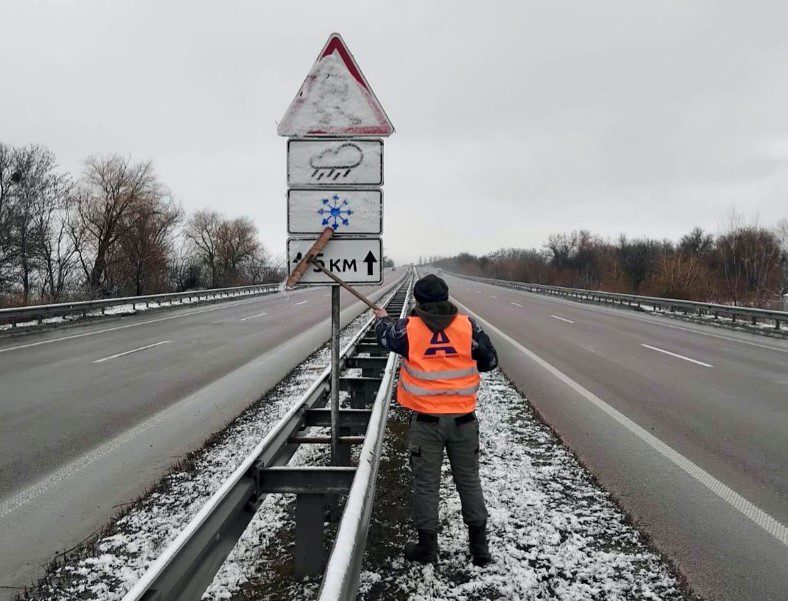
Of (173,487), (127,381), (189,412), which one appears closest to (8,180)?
(127,381)

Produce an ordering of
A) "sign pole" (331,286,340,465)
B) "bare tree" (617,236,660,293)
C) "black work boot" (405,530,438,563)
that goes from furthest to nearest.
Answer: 1. "bare tree" (617,236,660,293)
2. "sign pole" (331,286,340,465)
3. "black work boot" (405,530,438,563)

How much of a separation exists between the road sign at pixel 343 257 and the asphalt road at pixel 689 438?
2.84 meters

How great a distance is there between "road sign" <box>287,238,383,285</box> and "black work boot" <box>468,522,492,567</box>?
1854mm

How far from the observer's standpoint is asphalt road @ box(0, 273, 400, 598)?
3930 millimetres

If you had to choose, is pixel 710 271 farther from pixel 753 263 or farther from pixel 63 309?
pixel 63 309

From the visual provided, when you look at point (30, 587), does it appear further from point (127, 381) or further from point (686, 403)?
point (686, 403)

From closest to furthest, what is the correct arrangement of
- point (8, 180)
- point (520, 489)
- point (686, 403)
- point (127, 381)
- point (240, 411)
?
point (520, 489)
point (240, 411)
point (686, 403)
point (127, 381)
point (8, 180)

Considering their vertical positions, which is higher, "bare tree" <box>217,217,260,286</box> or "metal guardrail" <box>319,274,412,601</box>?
"bare tree" <box>217,217,260,286</box>

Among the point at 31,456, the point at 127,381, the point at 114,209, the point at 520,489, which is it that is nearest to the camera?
the point at 520,489

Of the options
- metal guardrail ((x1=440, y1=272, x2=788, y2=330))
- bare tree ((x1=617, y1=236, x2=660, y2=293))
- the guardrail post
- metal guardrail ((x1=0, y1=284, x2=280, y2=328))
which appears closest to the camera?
the guardrail post

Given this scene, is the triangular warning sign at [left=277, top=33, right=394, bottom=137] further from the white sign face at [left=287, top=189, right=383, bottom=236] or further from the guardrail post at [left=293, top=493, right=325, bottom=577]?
the guardrail post at [left=293, top=493, right=325, bottom=577]

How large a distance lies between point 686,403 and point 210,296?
3251 centimetres

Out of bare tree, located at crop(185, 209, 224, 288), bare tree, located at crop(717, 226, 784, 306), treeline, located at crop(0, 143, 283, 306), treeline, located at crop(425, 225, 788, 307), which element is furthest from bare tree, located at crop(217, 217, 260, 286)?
bare tree, located at crop(717, 226, 784, 306)

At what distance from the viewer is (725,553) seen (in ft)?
10.9
